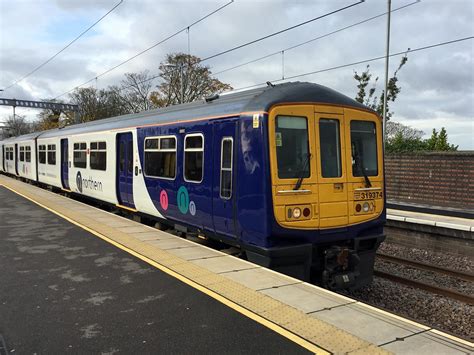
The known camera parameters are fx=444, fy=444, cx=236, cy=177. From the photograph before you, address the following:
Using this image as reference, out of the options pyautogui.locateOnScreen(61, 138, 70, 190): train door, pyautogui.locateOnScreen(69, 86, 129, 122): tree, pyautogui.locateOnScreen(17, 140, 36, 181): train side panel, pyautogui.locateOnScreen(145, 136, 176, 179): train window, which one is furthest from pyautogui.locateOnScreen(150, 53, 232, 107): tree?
pyautogui.locateOnScreen(145, 136, 176, 179): train window

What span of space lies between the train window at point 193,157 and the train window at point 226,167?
0.66 m

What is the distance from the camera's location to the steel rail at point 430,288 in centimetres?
756

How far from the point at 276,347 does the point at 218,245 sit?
15.1 ft

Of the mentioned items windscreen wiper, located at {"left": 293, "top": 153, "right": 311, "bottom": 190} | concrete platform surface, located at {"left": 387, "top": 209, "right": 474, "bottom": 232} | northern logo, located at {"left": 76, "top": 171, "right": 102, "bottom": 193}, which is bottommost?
concrete platform surface, located at {"left": 387, "top": 209, "right": 474, "bottom": 232}

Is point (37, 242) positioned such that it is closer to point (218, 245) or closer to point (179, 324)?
point (218, 245)

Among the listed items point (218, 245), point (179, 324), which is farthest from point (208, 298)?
point (218, 245)

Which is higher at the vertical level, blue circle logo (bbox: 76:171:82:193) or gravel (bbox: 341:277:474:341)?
blue circle logo (bbox: 76:171:82:193)

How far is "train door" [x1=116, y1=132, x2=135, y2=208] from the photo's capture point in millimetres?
10711

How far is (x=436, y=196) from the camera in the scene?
1766cm

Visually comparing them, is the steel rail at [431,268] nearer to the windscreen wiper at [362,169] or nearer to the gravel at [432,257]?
the gravel at [432,257]

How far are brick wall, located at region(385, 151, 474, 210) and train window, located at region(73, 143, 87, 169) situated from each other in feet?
42.0

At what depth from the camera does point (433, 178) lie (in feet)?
58.6

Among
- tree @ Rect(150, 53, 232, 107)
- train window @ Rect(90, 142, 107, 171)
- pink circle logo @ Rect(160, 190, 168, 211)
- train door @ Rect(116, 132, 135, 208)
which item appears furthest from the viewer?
tree @ Rect(150, 53, 232, 107)

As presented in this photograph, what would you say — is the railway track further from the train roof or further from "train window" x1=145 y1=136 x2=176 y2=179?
"train window" x1=145 y1=136 x2=176 y2=179
